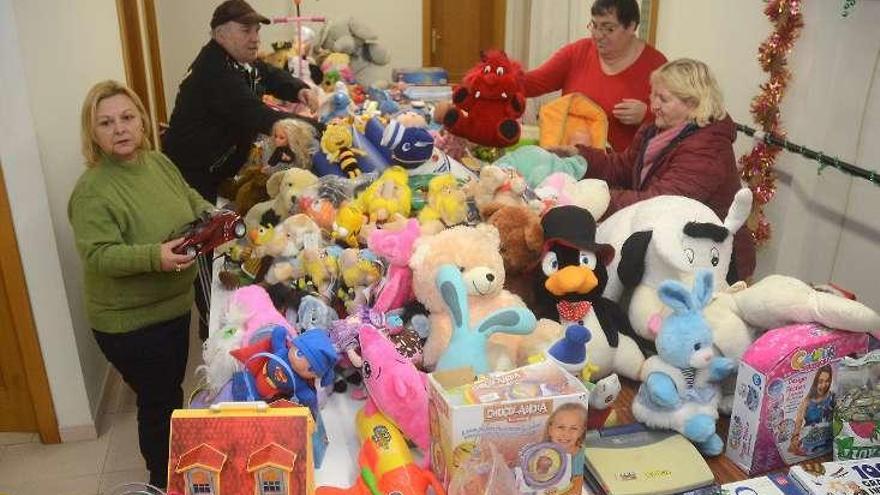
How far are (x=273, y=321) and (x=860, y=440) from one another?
3.65ft

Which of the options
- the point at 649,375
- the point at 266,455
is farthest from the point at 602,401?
the point at 266,455

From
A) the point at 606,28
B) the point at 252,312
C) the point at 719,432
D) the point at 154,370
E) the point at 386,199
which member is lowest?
the point at 154,370

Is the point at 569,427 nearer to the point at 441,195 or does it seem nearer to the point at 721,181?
the point at 441,195

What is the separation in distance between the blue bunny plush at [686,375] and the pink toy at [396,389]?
0.40 meters

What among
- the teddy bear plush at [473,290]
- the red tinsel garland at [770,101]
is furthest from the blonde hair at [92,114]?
the red tinsel garland at [770,101]

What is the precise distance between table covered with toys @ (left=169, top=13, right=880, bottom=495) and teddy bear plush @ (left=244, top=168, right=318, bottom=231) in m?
0.20

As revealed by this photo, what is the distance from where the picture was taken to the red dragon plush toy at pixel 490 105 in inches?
95.5

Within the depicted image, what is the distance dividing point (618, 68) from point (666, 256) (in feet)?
5.03

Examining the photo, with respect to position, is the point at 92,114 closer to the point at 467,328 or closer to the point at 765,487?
the point at 467,328

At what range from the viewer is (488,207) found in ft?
5.75

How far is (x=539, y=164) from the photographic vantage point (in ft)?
7.04

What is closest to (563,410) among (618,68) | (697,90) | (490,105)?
(697,90)

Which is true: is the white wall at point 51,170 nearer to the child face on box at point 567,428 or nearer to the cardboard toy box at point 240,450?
the cardboard toy box at point 240,450

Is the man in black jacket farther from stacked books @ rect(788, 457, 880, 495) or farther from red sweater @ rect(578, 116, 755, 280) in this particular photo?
stacked books @ rect(788, 457, 880, 495)
